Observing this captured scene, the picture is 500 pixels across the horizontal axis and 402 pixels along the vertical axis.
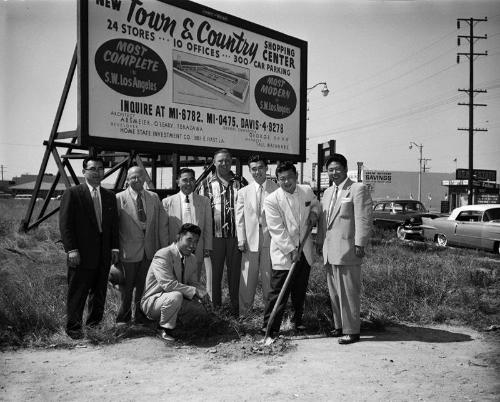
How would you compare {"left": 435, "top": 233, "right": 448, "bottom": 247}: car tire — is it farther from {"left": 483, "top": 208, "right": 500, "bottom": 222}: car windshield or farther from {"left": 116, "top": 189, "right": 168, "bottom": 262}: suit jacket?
{"left": 116, "top": 189, "right": 168, "bottom": 262}: suit jacket

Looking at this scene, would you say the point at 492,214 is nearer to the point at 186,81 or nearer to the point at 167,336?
the point at 186,81

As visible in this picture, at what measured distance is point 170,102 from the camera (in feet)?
31.9

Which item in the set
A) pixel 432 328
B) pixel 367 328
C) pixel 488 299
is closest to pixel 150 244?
pixel 367 328

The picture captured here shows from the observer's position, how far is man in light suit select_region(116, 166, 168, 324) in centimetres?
534

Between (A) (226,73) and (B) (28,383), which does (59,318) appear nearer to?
(B) (28,383)

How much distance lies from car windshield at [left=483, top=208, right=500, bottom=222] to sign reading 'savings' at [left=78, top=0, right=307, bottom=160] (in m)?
5.75

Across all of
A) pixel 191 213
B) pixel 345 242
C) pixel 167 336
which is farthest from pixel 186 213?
pixel 345 242

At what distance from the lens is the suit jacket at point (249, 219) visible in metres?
5.49

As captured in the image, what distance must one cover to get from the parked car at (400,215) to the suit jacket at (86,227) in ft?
48.2

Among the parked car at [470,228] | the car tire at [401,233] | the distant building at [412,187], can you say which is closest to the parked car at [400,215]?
the car tire at [401,233]

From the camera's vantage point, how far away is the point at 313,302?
6402 millimetres

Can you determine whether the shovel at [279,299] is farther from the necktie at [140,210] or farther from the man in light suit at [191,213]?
the necktie at [140,210]

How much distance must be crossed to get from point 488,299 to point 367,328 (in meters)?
2.49

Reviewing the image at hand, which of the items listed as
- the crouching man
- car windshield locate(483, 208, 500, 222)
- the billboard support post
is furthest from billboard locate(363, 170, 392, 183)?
the crouching man
